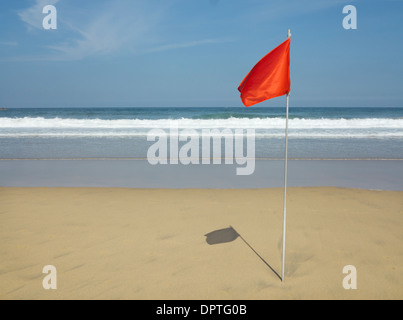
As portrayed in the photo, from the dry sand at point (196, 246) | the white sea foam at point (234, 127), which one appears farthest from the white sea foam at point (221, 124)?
the dry sand at point (196, 246)

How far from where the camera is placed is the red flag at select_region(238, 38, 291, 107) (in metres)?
3.34

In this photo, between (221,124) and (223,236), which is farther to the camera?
(221,124)

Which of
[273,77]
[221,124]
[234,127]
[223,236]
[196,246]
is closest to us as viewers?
[273,77]

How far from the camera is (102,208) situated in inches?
233

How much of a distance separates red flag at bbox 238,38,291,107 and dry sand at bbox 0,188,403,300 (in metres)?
1.95

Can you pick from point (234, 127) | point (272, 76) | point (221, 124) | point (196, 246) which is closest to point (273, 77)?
point (272, 76)

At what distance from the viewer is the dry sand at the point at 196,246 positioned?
11.0 feet

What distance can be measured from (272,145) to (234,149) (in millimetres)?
2589

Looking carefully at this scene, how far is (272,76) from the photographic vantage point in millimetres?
3379

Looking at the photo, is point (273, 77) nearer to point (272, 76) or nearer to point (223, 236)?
point (272, 76)

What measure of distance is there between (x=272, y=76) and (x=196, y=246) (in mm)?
2332

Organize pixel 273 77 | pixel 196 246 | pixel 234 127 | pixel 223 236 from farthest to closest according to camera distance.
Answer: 1. pixel 234 127
2. pixel 223 236
3. pixel 196 246
4. pixel 273 77
